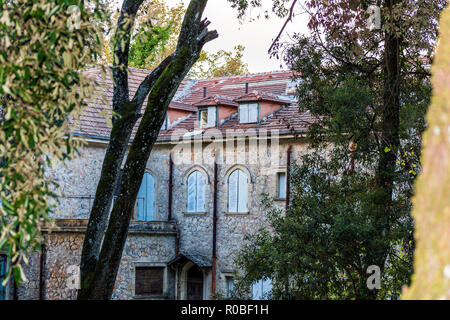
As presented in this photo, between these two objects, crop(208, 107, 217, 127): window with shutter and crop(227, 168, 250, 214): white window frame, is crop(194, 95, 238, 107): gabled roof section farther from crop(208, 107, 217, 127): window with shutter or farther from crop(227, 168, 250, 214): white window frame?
crop(227, 168, 250, 214): white window frame

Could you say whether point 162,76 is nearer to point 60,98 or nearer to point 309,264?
point 309,264

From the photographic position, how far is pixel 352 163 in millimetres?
11945

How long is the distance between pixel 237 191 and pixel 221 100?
3.22 m

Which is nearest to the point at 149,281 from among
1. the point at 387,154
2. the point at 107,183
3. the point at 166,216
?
the point at 166,216

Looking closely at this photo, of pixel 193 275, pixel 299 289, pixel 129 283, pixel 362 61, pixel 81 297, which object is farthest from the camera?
pixel 193 275

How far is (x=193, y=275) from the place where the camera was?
23.4 metres

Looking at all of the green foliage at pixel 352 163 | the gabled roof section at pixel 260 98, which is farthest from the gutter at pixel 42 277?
the green foliage at pixel 352 163

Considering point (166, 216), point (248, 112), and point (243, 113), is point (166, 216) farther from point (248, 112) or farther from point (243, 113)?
point (248, 112)

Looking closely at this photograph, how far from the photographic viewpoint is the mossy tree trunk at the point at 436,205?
3.06 meters

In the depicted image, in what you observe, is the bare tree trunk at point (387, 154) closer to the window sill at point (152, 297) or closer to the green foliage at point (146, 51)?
the window sill at point (152, 297)

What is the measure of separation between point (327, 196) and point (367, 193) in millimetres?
915

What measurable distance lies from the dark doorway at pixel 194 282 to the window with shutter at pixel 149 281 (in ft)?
3.04

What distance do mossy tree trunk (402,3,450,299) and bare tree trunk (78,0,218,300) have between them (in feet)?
23.1

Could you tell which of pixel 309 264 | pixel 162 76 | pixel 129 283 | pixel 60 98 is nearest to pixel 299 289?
pixel 309 264
